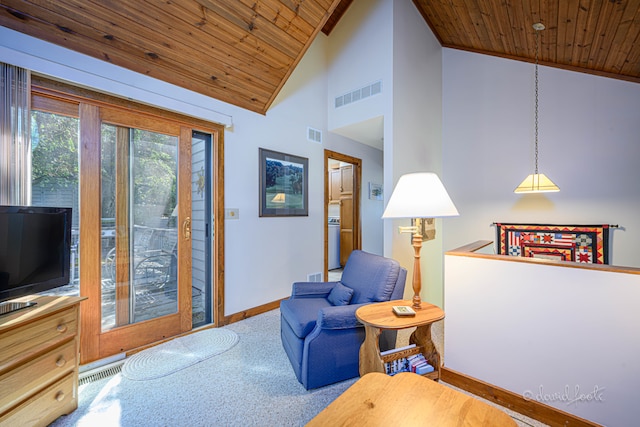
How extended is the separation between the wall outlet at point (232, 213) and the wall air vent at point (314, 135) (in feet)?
4.83

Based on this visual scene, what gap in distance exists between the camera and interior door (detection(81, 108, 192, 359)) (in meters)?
2.24

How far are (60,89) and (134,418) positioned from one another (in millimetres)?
2277

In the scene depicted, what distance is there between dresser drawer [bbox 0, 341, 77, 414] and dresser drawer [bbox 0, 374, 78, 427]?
44mm

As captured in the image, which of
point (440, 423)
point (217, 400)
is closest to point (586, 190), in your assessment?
point (440, 423)

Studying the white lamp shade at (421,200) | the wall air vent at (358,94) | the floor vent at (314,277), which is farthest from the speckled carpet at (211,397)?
the wall air vent at (358,94)

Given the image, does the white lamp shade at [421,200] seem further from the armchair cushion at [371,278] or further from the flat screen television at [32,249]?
the flat screen television at [32,249]

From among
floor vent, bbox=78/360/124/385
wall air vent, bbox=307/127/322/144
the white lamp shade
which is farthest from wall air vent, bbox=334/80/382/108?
floor vent, bbox=78/360/124/385

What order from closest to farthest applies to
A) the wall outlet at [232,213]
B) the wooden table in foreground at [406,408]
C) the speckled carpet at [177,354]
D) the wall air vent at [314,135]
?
1. the wooden table in foreground at [406,408]
2. the speckled carpet at [177,354]
3. the wall outlet at [232,213]
4. the wall air vent at [314,135]

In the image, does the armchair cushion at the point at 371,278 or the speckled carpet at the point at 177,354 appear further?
the speckled carpet at the point at 177,354

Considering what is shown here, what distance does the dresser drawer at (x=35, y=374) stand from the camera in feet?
4.41

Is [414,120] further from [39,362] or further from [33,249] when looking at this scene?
[39,362]

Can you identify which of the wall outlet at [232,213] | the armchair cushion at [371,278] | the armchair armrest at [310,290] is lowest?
the armchair armrest at [310,290]

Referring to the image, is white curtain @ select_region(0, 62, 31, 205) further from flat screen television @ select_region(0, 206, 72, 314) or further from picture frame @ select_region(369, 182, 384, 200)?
picture frame @ select_region(369, 182, 384, 200)

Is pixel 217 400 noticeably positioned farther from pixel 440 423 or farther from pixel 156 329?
pixel 440 423
